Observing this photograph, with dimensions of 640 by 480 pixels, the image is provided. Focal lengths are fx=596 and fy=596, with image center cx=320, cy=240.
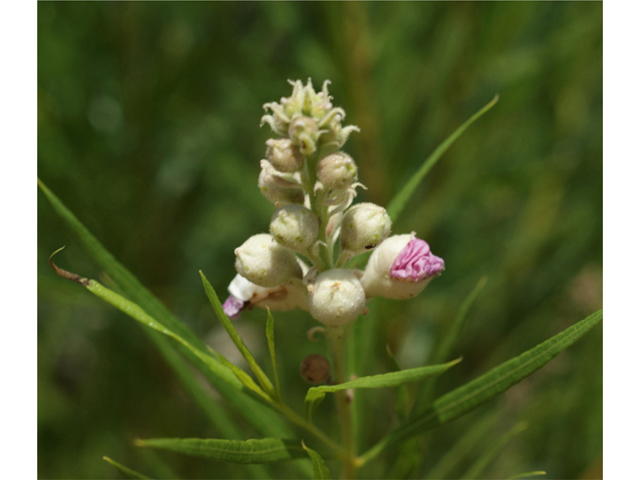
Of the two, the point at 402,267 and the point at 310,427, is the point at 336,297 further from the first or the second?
the point at 310,427

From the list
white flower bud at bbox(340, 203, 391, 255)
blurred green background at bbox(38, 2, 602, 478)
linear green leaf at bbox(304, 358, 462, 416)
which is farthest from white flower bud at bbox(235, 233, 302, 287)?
blurred green background at bbox(38, 2, 602, 478)

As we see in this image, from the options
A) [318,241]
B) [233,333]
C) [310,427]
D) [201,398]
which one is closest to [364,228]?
[318,241]

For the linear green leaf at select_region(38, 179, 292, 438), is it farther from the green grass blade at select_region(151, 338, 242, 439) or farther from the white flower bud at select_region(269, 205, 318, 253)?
the white flower bud at select_region(269, 205, 318, 253)

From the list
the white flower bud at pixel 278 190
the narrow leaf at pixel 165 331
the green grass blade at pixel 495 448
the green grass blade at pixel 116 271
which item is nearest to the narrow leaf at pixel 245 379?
the narrow leaf at pixel 165 331

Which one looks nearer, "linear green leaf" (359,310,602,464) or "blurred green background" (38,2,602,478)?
"linear green leaf" (359,310,602,464)

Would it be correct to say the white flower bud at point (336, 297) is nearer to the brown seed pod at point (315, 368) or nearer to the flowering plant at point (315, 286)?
the flowering plant at point (315, 286)

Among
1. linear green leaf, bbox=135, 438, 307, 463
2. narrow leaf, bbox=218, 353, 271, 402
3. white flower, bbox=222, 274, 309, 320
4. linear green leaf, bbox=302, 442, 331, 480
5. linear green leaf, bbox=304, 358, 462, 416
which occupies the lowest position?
linear green leaf, bbox=302, 442, 331, 480
